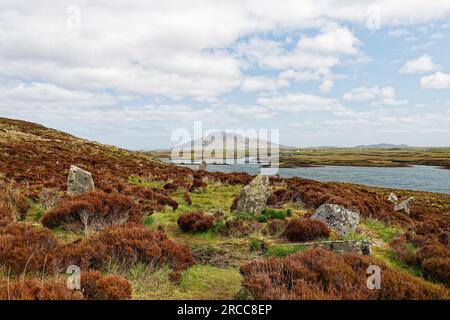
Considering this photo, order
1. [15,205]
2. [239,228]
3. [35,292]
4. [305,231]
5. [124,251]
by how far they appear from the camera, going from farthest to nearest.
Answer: [15,205]
[239,228]
[305,231]
[124,251]
[35,292]

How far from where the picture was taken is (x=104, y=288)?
507cm

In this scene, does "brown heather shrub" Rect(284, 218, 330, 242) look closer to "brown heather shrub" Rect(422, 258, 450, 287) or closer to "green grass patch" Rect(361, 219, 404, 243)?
"brown heather shrub" Rect(422, 258, 450, 287)

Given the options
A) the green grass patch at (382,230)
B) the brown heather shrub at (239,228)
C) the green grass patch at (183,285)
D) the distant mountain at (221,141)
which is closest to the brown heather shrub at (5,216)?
the green grass patch at (183,285)

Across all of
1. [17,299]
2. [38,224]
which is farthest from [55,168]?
[17,299]

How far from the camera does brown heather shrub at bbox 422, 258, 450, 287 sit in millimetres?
7256

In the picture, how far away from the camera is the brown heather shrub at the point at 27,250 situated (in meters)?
5.89

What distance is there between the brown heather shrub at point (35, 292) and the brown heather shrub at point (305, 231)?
676 centimetres

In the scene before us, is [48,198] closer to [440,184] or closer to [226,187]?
[226,187]

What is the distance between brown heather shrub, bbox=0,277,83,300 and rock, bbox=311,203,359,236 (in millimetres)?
8707

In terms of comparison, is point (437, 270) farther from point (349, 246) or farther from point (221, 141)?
point (221, 141)

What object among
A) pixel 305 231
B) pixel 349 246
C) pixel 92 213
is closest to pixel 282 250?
pixel 305 231

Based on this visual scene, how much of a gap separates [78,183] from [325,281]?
38.3ft

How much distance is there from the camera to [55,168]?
2311 centimetres

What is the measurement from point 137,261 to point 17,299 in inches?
104
